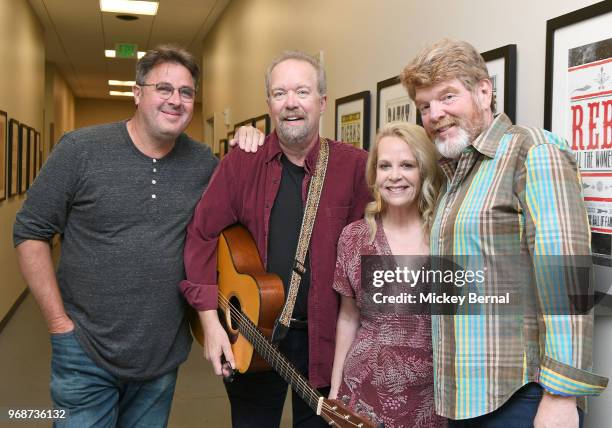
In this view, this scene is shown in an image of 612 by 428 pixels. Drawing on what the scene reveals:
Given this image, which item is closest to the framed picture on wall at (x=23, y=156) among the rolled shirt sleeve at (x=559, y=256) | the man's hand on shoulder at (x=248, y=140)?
the man's hand on shoulder at (x=248, y=140)

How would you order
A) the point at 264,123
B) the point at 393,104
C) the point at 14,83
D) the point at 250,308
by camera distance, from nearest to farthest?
1. the point at 250,308
2. the point at 393,104
3. the point at 264,123
4. the point at 14,83

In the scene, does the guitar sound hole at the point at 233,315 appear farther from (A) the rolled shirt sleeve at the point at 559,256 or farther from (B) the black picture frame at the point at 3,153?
(B) the black picture frame at the point at 3,153

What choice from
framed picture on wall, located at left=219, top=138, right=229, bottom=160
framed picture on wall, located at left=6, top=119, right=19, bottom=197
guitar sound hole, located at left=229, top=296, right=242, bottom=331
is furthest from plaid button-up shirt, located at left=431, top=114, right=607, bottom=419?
framed picture on wall, located at left=219, top=138, right=229, bottom=160

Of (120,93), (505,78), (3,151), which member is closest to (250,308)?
(505,78)

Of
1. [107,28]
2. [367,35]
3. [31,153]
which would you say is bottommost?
[31,153]

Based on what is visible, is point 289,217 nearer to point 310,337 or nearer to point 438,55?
point 310,337

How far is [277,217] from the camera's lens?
1.98 m

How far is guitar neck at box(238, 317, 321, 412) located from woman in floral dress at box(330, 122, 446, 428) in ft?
0.34

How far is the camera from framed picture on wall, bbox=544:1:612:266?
1.62 metres

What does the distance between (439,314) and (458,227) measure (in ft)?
0.80

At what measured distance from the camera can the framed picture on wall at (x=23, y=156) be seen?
23.3ft

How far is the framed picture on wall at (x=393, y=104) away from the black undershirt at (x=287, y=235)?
0.96 m

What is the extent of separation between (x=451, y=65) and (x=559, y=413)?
0.84 metres

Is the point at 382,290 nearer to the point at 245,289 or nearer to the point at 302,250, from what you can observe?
the point at 302,250
